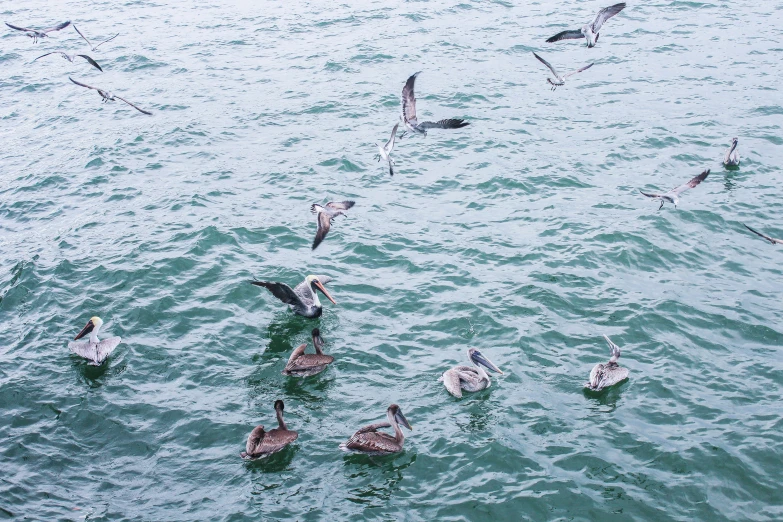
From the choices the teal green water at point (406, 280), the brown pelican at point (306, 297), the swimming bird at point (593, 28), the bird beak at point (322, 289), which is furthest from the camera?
the swimming bird at point (593, 28)

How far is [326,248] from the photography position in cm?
1705

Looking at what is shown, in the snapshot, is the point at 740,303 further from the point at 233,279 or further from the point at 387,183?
the point at 233,279

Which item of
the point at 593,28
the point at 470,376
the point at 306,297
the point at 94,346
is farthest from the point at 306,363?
the point at 593,28

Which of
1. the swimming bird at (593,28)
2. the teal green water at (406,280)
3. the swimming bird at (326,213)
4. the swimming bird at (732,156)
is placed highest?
the swimming bird at (593,28)

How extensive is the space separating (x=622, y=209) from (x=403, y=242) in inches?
230

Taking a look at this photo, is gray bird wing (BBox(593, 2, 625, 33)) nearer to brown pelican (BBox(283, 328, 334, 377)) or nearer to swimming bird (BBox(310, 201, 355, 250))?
swimming bird (BBox(310, 201, 355, 250))

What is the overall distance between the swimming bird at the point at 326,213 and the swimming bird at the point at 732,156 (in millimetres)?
11025

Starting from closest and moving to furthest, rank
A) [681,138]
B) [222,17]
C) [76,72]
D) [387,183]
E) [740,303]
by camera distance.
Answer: [740,303] → [387,183] → [681,138] → [76,72] → [222,17]

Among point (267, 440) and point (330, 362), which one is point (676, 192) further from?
point (267, 440)

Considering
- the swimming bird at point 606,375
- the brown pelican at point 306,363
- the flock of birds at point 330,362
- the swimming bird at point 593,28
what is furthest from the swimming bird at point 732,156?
the brown pelican at point 306,363

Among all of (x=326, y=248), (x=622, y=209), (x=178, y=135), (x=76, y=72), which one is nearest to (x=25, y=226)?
(x=178, y=135)

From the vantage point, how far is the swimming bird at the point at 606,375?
11.9 meters

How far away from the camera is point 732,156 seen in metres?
19.3

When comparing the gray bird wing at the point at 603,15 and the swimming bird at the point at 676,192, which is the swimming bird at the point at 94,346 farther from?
the gray bird wing at the point at 603,15
